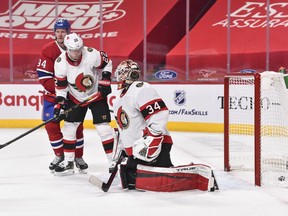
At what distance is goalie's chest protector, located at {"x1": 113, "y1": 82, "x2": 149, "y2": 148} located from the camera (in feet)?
9.98

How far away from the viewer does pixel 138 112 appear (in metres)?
3.08

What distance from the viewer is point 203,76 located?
8977 millimetres

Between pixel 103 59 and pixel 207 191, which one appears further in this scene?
pixel 103 59

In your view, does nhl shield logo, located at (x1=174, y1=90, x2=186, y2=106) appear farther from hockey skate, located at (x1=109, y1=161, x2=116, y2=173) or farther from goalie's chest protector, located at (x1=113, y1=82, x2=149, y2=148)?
goalie's chest protector, located at (x1=113, y1=82, x2=149, y2=148)

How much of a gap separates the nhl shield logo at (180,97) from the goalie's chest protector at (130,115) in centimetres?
382

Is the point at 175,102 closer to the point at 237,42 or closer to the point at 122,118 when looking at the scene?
the point at 237,42

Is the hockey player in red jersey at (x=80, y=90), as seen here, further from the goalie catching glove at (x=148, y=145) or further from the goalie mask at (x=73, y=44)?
the goalie catching glove at (x=148, y=145)

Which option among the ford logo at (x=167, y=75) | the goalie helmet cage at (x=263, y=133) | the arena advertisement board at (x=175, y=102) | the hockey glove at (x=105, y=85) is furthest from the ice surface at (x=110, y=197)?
the ford logo at (x=167, y=75)

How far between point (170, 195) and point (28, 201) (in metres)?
0.78

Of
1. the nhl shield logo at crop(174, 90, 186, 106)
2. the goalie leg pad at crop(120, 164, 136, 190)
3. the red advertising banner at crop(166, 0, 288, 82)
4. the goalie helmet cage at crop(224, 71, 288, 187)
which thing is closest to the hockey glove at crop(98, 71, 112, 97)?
the goalie leg pad at crop(120, 164, 136, 190)

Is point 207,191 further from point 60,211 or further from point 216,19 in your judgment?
point 216,19

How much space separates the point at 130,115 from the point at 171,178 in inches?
17.1

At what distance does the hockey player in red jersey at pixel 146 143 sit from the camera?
2.94 m

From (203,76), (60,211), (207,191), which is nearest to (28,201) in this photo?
(60,211)
